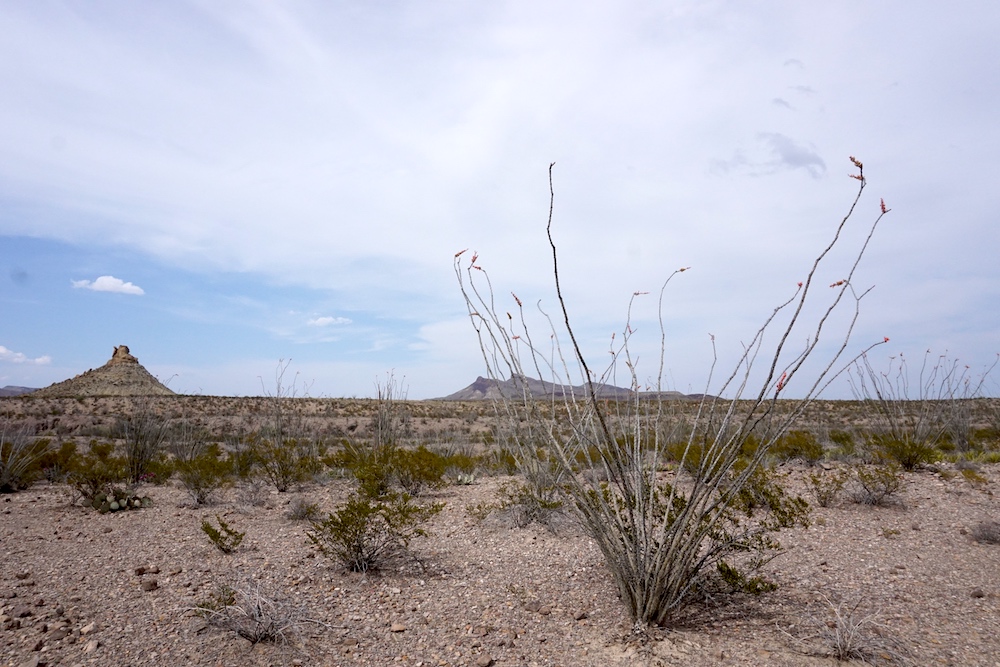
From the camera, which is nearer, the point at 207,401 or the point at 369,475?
the point at 369,475

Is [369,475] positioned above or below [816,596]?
above

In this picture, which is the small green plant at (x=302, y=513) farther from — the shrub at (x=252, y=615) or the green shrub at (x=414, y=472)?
the shrub at (x=252, y=615)

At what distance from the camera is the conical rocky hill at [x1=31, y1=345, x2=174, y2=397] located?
4884 cm

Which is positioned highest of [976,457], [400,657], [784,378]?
[784,378]

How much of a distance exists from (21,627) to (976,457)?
565 inches

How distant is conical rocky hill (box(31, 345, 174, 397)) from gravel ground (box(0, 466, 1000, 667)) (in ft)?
149

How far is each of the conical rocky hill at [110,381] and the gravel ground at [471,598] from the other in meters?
45.5

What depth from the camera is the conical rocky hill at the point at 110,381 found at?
4884cm

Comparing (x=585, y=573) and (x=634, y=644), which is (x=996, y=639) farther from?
(x=585, y=573)

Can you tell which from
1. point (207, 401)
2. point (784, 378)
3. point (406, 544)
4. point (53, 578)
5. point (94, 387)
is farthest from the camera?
point (94, 387)

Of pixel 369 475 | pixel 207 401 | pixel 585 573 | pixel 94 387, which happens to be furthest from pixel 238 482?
pixel 94 387

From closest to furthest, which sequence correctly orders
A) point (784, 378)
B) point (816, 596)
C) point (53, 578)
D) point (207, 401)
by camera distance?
point (784, 378), point (816, 596), point (53, 578), point (207, 401)

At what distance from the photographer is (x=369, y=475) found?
26.3 ft

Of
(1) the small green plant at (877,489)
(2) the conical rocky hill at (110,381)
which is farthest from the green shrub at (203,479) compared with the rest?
(2) the conical rocky hill at (110,381)
